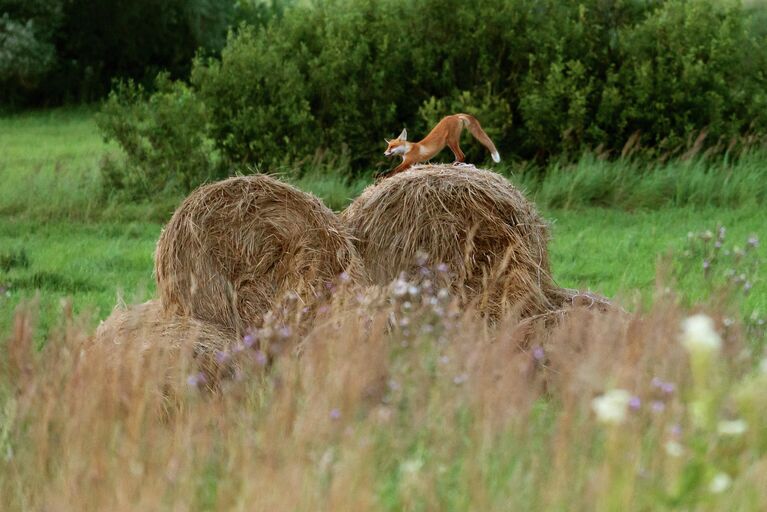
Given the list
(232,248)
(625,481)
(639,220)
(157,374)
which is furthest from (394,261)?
(639,220)

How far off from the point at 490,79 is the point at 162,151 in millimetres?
3698

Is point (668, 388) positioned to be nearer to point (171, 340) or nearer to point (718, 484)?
point (718, 484)

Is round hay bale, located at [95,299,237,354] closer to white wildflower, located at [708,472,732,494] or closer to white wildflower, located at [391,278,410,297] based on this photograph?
white wildflower, located at [391,278,410,297]

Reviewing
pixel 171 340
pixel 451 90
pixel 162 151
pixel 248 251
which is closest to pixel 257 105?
pixel 162 151

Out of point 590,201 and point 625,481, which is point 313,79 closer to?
point 590,201

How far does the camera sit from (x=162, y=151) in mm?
12719

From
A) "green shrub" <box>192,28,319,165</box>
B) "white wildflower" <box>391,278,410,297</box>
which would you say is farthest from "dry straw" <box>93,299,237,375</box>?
"green shrub" <box>192,28,319,165</box>

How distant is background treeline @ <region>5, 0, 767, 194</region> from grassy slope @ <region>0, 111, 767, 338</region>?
2.25 feet

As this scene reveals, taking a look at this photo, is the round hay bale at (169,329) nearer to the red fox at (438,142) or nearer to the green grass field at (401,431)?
the green grass field at (401,431)

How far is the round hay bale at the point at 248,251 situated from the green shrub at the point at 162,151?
6095mm

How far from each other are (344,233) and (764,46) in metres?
8.84

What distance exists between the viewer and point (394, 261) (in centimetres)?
705

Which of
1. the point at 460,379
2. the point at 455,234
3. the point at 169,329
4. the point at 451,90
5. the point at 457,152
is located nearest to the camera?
the point at 460,379

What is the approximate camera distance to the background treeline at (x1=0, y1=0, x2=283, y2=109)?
28.0 m
